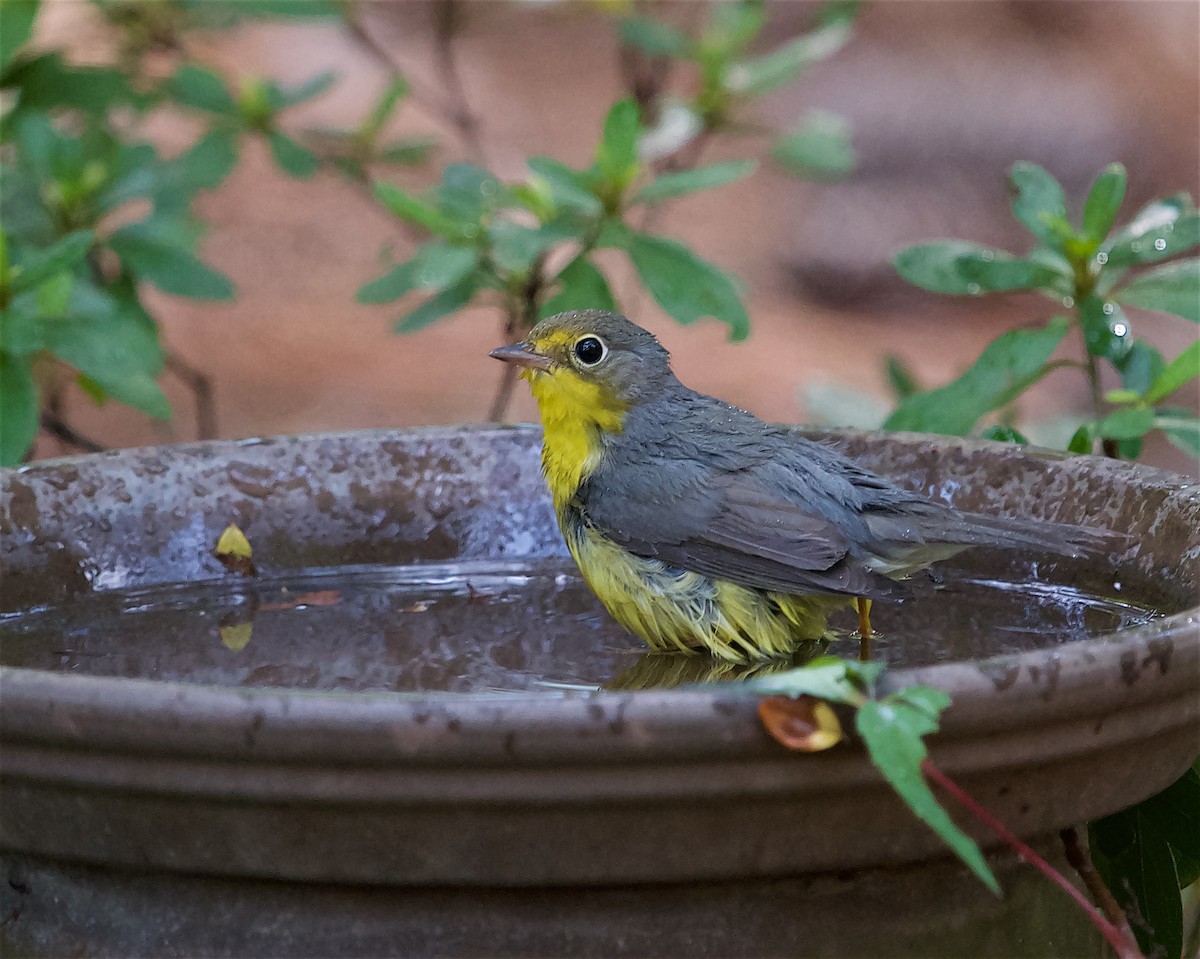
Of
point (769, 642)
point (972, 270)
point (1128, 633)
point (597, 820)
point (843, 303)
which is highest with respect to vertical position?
point (843, 303)

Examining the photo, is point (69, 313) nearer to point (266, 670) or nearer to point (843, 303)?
point (266, 670)

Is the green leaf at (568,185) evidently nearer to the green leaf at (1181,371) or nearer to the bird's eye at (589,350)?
the bird's eye at (589,350)

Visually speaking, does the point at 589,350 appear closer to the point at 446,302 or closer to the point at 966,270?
the point at 966,270

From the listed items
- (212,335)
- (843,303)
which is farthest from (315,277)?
(843,303)

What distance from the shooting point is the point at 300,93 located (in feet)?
17.2

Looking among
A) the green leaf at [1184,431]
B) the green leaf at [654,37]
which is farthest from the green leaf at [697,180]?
the green leaf at [654,37]

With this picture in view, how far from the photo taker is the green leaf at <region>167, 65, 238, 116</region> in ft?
17.5

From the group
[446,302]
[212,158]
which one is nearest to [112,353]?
[446,302]

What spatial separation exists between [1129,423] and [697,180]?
1180 millimetres

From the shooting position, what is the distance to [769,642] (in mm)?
2990

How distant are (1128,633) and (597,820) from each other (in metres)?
0.73

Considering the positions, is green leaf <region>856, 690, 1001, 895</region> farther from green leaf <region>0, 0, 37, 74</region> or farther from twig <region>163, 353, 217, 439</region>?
twig <region>163, 353, 217, 439</region>

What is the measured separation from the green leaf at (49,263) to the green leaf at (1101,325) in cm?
235

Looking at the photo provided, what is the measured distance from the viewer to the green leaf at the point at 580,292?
12.8 feet
